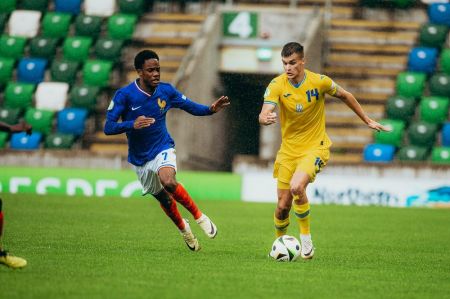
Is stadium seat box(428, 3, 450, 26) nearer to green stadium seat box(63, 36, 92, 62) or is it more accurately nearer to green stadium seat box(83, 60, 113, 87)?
green stadium seat box(83, 60, 113, 87)

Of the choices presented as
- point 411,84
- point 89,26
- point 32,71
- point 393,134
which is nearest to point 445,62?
point 411,84

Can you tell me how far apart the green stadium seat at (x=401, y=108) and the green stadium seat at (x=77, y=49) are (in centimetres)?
886

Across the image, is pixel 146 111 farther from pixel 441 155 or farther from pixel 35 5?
pixel 35 5

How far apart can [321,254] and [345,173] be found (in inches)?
532

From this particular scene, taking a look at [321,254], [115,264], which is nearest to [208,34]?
[321,254]

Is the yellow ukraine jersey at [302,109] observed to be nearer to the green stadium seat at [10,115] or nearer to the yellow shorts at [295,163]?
the yellow shorts at [295,163]

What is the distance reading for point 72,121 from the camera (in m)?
29.5

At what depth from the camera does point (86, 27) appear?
32562 millimetres

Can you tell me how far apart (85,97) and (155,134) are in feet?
59.0

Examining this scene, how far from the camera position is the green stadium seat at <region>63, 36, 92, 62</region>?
31.9 m

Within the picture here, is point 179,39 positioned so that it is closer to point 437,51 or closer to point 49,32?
point 49,32

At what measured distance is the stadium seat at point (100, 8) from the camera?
3338 cm

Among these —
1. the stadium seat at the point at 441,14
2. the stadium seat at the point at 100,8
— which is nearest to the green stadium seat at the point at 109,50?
the stadium seat at the point at 100,8

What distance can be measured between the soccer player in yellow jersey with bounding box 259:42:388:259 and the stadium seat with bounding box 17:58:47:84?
20487mm
